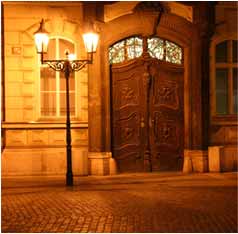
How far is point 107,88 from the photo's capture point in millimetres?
14977

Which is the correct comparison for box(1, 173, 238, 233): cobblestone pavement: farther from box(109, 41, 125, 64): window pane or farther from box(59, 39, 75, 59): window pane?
box(59, 39, 75, 59): window pane

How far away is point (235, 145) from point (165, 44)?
3270 millimetres

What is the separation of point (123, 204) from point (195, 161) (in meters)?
5.22

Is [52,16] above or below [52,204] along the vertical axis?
above

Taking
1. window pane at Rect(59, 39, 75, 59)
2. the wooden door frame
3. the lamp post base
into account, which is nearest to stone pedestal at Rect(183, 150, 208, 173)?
the wooden door frame

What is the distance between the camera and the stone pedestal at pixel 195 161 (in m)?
15.0

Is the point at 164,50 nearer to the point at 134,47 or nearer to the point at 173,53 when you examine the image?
the point at 173,53

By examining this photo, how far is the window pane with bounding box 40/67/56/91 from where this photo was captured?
49.4 feet

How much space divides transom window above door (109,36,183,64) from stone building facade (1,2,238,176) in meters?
0.12

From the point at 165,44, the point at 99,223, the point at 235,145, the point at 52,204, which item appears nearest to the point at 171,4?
the point at 165,44

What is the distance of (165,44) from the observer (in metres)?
15.4

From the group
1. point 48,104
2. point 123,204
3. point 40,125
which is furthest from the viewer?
point 48,104

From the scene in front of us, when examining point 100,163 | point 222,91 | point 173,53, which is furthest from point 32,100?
point 222,91

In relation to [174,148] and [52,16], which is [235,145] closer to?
[174,148]
